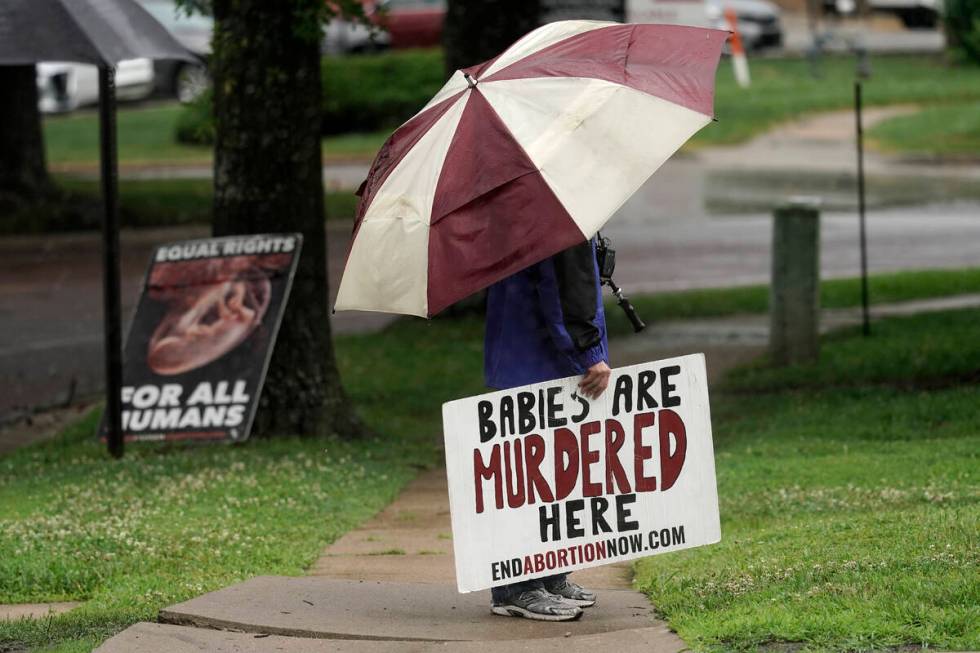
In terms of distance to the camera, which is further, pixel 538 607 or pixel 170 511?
pixel 170 511

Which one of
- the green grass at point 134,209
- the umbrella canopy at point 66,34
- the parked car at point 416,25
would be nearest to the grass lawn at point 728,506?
the umbrella canopy at point 66,34

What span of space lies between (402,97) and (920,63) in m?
14.6

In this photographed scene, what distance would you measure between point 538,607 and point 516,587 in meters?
0.13

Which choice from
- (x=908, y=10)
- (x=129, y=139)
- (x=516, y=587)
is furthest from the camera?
(x=908, y=10)

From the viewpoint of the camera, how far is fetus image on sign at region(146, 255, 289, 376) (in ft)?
31.9

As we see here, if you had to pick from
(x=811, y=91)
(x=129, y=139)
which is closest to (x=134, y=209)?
(x=129, y=139)

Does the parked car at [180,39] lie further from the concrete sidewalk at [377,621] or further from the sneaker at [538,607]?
the sneaker at [538,607]

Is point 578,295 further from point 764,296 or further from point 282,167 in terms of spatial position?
point 764,296

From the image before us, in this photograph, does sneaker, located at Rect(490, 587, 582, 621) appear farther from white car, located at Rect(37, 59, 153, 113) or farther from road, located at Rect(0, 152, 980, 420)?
white car, located at Rect(37, 59, 153, 113)

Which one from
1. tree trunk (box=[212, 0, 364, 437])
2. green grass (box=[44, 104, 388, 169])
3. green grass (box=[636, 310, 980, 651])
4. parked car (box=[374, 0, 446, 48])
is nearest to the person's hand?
green grass (box=[636, 310, 980, 651])

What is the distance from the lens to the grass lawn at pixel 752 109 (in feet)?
92.6

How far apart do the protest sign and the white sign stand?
411 centimetres

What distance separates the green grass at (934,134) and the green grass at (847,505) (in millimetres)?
14307

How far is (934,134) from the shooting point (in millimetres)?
27953
